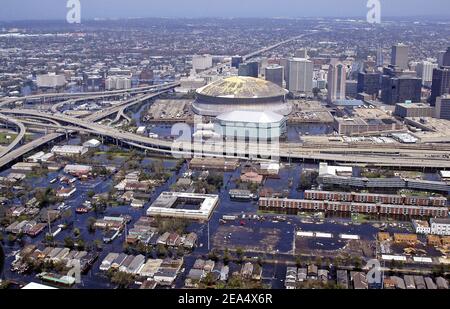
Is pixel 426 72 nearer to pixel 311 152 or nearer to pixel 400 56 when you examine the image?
pixel 400 56

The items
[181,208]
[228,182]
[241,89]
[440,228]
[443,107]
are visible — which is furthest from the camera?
[443,107]

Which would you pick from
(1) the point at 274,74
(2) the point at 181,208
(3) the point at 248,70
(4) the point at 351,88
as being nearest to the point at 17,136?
(2) the point at 181,208

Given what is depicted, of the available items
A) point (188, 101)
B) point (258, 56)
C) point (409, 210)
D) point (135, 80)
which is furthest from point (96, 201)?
point (258, 56)

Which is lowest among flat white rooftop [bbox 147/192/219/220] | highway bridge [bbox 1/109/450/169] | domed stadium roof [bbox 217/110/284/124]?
flat white rooftop [bbox 147/192/219/220]

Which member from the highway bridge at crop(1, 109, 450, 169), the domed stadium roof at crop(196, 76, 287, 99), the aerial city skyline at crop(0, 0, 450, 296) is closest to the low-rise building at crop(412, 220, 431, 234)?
the aerial city skyline at crop(0, 0, 450, 296)

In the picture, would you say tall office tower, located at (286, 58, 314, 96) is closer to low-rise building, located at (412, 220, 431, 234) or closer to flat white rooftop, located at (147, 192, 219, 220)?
flat white rooftop, located at (147, 192, 219, 220)
